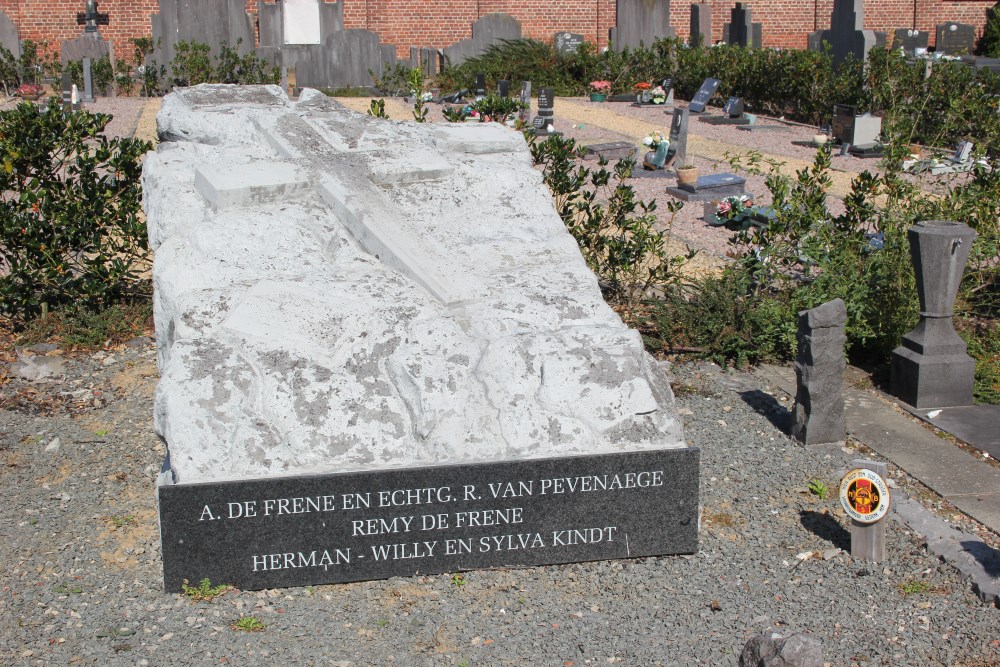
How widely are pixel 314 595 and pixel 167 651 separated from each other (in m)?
0.55

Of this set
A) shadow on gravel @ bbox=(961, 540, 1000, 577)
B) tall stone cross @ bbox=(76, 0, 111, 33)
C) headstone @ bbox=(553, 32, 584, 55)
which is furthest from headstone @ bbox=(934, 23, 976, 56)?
shadow on gravel @ bbox=(961, 540, 1000, 577)

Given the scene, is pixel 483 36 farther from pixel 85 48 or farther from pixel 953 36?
pixel 953 36

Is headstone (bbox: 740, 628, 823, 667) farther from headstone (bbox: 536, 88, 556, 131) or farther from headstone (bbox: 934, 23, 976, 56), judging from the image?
headstone (bbox: 934, 23, 976, 56)

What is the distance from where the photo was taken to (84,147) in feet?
22.1

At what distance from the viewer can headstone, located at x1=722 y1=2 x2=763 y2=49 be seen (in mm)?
24500

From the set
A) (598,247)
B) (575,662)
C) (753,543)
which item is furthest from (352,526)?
(598,247)

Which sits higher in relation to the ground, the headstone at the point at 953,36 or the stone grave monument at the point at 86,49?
the headstone at the point at 953,36

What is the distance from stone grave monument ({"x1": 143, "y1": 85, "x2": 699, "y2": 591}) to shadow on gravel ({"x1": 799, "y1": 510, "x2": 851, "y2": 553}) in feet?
1.89

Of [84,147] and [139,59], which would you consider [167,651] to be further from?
[139,59]

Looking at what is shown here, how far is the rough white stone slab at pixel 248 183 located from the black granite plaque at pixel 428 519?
4.73ft

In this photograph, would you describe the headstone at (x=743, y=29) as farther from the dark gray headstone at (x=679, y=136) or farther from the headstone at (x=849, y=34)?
the dark gray headstone at (x=679, y=136)

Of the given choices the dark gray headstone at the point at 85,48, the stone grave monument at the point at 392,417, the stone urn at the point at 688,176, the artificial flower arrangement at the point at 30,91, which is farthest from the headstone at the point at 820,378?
the dark gray headstone at the point at 85,48

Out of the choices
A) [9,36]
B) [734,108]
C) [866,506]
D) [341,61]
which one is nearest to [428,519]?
[866,506]

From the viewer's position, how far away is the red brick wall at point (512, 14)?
22859 mm
